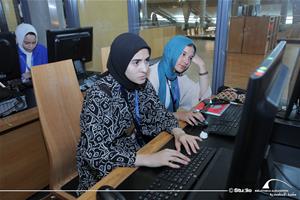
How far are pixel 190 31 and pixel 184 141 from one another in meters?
1.65

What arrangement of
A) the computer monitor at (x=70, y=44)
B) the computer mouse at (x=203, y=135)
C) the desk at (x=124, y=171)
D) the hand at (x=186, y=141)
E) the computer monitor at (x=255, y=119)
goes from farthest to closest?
the computer monitor at (x=70, y=44) < the computer mouse at (x=203, y=135) < the hand at (x=186, y=141) < the desk at (x=124, y=171) < the computer monitor at (x=255, y=119)

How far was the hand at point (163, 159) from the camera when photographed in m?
0.86

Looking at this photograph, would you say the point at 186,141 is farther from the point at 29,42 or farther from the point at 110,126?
the point at 29,42

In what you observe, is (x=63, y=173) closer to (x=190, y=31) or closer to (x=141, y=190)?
(x=141, y=190)

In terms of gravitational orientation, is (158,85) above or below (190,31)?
below

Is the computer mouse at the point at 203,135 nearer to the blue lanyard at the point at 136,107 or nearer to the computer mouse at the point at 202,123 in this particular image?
the computer mouse at the point at 202,123

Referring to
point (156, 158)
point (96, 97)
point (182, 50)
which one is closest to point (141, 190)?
point (156, 158)

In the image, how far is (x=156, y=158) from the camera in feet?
2.86

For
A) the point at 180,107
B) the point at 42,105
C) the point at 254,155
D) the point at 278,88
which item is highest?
the point at 278,88

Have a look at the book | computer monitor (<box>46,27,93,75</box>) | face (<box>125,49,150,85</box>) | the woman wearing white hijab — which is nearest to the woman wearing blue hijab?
the book

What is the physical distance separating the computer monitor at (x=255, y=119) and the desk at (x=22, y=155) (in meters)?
1.43

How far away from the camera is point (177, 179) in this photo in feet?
2.56

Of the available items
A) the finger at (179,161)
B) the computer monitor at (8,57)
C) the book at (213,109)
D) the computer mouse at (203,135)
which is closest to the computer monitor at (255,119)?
the finger at (179,161)

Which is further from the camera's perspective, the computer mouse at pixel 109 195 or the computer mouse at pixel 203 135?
the computer mouse at pixel 203 135
